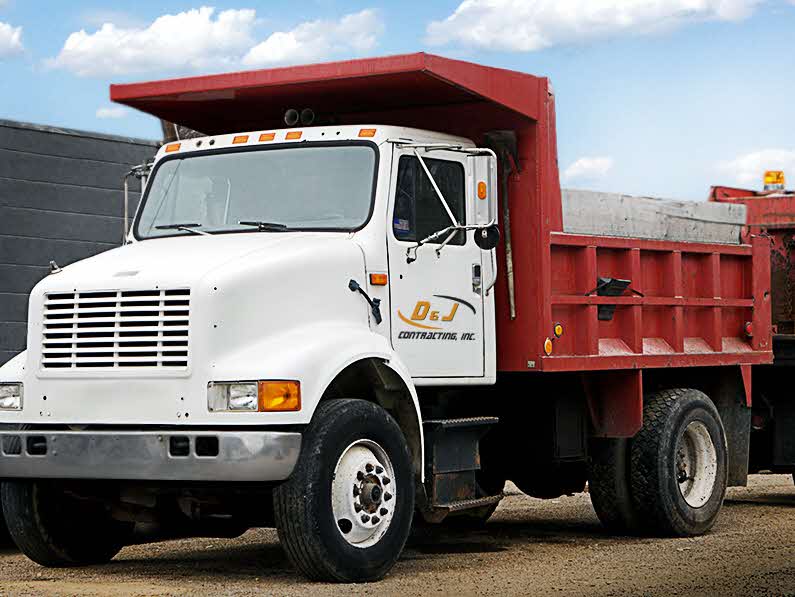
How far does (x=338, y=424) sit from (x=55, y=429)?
1.70 meters

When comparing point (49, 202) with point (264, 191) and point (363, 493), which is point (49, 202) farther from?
point (363, 493)

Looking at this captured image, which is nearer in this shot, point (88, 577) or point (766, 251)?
point (88, 577)

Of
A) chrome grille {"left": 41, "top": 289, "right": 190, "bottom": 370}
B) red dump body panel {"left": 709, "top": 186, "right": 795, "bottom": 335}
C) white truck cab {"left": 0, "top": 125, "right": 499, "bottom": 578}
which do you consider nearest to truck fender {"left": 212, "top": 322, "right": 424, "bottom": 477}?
white truck cab {"left": 0, "top": 125, "right": 499, "bottom": 578}

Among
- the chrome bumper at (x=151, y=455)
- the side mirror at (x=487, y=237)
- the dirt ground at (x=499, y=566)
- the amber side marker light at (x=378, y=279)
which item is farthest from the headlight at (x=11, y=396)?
the side mirror at (x=487, y=237)

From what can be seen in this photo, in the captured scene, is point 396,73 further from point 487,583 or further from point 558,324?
point 487,583

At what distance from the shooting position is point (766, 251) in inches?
514

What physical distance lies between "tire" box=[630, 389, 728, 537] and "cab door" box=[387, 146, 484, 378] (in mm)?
2061

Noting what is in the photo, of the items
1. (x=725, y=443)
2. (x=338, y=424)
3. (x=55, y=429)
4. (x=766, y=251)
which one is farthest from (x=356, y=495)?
(x=766, y=251)

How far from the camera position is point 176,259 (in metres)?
8.98

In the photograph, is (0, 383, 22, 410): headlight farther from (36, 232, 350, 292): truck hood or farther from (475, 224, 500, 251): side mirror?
(475, 224, 500, 251): side mirror

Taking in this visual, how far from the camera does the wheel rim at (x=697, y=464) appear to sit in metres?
12.0

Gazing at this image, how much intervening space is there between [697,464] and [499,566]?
9.55 feet

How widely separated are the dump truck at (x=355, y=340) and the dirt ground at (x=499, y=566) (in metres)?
0.28

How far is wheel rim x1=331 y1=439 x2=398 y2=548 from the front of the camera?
8.66 metres
